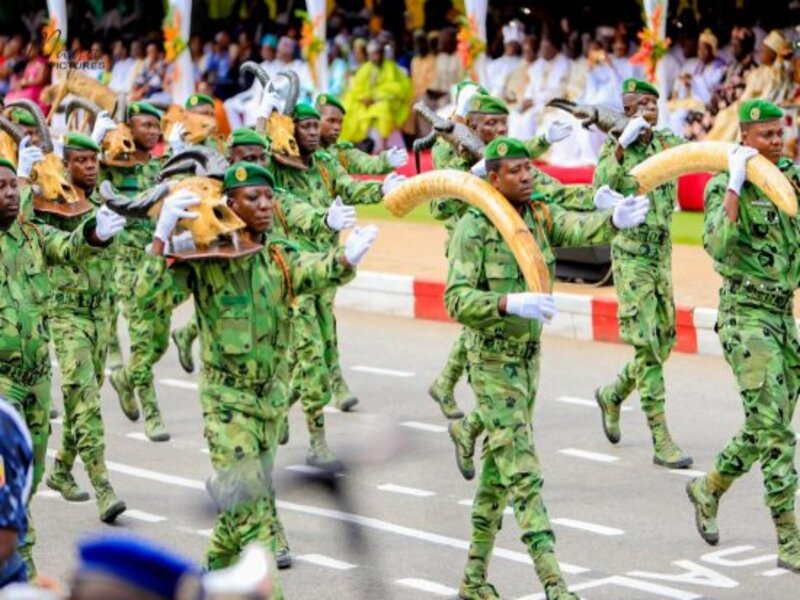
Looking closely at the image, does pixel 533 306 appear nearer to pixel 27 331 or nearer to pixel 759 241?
pixel 759 241

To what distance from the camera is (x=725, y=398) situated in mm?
14484

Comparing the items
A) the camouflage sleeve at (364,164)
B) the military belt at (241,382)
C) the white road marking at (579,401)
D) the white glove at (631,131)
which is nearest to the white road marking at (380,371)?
the white road marking at (579,401)

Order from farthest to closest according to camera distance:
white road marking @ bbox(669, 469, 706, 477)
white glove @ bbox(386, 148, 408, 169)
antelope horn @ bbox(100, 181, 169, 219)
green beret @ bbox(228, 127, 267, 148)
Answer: white glove @ bbox(386, 148, 408, 169), white road marking @ bbox(669, 469, 706, 477), green beret @ bbox(228, 127, 267, 148), antelope horn @ bbox(100, 181, 169, 219)

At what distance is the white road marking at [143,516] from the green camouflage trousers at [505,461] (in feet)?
8.20

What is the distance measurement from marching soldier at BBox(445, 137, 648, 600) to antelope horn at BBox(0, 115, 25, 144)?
4.08 metres

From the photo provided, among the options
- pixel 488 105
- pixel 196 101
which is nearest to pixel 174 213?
pixel 488 105

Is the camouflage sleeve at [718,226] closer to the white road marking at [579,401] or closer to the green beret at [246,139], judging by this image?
the green beret at [246,139]

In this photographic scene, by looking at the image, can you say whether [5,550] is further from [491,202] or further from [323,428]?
[323,428]

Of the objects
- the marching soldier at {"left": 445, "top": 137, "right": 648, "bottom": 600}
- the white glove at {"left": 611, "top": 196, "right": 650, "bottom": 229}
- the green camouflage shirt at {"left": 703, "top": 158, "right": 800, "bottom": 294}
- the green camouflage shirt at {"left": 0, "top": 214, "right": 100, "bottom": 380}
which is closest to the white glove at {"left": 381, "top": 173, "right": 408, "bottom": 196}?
the green camouflage shirt at {"left": 703, "top": 158, "right": 800, "bottom": 294}

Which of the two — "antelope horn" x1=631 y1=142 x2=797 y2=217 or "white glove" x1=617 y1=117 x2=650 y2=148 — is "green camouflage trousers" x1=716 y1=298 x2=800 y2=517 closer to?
"antelope horn" x1=631 y1=142 x2=797 y2=217

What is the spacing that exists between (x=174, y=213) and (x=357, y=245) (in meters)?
1.00

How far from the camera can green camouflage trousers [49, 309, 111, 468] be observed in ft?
37.5

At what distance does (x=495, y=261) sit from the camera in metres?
9.59

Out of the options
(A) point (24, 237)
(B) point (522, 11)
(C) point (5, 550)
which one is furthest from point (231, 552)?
(B) point (522, 11)
